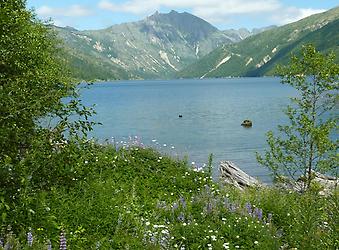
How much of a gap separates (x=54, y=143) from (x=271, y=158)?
14225 mm

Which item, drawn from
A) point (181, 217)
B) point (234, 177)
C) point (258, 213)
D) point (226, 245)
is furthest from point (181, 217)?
point (234, 177)

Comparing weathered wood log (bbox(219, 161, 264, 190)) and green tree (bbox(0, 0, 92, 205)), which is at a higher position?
green tree (bbox(0, 0, 92, 205))

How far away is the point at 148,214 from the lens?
11.6 meters

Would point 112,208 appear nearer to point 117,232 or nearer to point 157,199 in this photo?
point 117,232

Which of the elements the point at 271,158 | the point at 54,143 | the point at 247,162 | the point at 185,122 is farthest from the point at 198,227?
the point at 185,122

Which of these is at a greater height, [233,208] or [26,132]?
[26,132]

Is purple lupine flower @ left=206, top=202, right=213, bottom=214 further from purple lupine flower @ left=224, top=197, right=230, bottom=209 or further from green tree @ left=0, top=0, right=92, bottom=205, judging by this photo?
green tree @ left=0, top=0, right=92, bottom=205

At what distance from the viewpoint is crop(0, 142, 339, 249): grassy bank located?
684 cm

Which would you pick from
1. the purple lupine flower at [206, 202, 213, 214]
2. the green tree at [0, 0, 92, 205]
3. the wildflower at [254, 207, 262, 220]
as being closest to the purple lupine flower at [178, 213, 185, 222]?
the purple lupine flower at [206, 202, 213, 214]

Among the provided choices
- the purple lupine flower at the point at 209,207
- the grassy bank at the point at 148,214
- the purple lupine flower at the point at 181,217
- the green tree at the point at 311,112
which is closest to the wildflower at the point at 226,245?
the grassy bank at the point at 148,214

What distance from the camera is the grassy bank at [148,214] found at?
6840 mm

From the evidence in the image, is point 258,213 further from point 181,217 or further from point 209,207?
point 181,217

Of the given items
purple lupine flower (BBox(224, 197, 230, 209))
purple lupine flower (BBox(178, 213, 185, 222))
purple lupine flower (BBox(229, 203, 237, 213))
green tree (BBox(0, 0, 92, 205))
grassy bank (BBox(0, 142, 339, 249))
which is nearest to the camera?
green tree (BBox(0, 0, 92, 205))

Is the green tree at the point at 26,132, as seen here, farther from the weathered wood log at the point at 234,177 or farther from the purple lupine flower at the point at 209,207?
the weathered wood log at the point at 234,177
